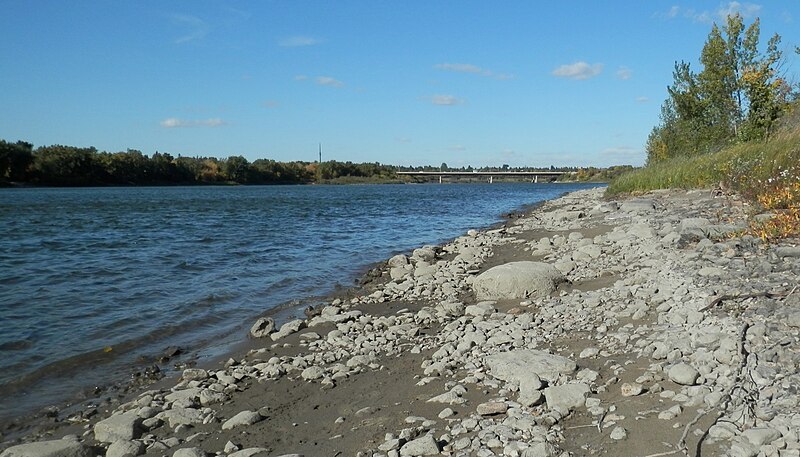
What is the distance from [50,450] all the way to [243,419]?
1.64m

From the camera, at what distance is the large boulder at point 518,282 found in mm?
8891

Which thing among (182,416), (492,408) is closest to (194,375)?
(182,416)

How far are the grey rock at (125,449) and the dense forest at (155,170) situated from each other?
52043 mm

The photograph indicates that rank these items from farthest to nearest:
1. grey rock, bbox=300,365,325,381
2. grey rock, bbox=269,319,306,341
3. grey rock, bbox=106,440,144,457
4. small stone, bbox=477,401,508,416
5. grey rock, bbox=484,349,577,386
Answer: grey rock, bbox=269,319,306,341 → grey rock, bbox=300,365,325,381 → grey rock, bbox=484,349,577,386 → grey rock, bbox=106,440,144,457 → small stone, bbox=477,401,508,416

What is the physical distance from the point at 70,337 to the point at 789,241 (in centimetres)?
1040

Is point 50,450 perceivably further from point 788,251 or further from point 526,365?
point 788,251

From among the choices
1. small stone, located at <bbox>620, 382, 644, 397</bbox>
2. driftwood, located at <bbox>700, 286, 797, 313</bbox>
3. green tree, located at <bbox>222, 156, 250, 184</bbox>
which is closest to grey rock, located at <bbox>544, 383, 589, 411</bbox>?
small stone, located at <bbox>620, 382, 644, 397</bbox>

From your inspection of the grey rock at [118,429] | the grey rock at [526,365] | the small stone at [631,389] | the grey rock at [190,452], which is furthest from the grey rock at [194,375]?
the small stone at [631,389]

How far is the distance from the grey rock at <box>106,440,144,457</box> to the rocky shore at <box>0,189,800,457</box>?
0.02 metres

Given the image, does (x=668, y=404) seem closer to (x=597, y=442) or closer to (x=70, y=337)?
(x=597, y=442)

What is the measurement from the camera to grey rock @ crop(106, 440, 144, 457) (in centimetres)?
479

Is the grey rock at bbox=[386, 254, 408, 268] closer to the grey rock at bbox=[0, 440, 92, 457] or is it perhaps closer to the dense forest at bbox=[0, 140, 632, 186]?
the grey rock at bbox=[0, 440, 92, 457]

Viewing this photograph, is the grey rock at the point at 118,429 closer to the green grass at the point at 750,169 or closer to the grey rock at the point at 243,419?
the grey rock at the point at 243,419

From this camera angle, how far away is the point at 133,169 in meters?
97.8
